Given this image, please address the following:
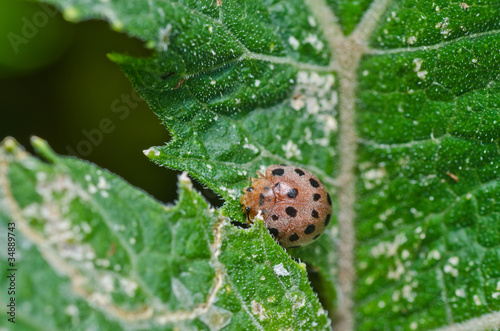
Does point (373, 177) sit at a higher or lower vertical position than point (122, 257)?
lower

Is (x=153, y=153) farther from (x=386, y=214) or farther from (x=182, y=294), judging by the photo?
(x=386, y=214)

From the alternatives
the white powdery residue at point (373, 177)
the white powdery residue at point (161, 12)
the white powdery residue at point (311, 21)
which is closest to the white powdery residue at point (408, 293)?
the white powdery residue at point (373, 177)

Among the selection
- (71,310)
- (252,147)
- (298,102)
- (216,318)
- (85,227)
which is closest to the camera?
(71,310)

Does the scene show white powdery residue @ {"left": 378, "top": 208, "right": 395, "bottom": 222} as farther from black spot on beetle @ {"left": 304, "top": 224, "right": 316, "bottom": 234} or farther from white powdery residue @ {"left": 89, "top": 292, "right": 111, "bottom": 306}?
white powdery residue @ {"left": 89, "top": 292, "right": 111, "bottom": 306}

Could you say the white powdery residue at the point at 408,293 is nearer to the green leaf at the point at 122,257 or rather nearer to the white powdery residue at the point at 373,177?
the white powdery residue at the point at 373,177

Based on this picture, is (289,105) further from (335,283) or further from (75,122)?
(75,122)

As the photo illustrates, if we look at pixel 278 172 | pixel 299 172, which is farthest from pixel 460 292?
pixel 278 172

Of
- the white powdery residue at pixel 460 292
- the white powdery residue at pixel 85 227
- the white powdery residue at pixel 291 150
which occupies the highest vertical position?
the white powdery residue at pixel 85 227
